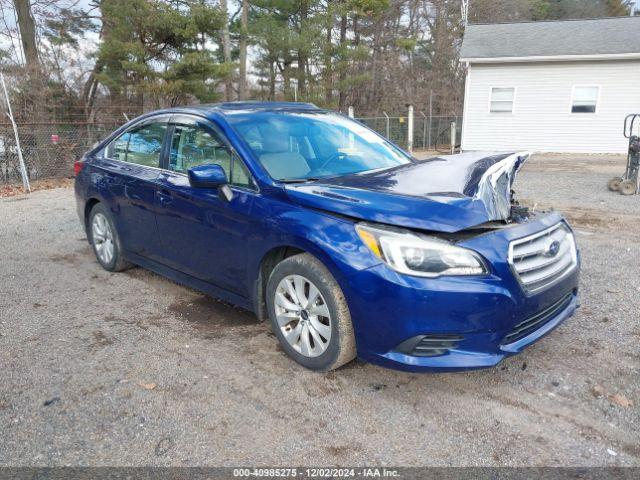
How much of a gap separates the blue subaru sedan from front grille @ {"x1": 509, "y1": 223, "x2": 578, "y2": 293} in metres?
0.01

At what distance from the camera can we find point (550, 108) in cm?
1789

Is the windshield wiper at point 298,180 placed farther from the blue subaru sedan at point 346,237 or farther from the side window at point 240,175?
the side window at point 240,175

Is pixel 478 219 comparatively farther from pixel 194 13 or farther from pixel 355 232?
pixel 194 13

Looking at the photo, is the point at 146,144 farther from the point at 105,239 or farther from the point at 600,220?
the point at 600,220

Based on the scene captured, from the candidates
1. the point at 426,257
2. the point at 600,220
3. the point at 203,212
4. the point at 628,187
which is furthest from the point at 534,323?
the point at 628,187

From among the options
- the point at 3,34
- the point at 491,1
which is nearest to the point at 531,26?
the point at 491,1

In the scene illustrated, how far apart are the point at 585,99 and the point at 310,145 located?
17214 millimetres

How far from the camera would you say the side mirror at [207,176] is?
10.8ft

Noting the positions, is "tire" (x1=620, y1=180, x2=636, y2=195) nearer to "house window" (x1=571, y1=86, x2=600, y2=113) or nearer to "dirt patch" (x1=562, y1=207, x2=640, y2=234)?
"dirt patch" (x1=562, y1=207, x2=640, y2=234)

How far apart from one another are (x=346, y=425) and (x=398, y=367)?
403 mm

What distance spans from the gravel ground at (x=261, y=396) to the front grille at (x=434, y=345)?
1.14ft

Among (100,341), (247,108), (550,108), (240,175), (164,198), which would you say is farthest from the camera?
(550,108)

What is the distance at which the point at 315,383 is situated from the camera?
295cm

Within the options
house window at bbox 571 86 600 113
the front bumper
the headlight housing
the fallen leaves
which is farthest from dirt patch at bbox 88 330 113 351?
house window at bbox 571 86 600 113
